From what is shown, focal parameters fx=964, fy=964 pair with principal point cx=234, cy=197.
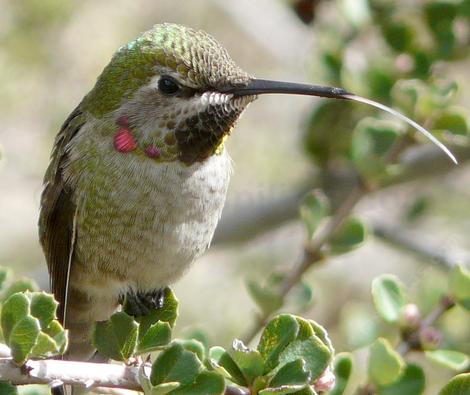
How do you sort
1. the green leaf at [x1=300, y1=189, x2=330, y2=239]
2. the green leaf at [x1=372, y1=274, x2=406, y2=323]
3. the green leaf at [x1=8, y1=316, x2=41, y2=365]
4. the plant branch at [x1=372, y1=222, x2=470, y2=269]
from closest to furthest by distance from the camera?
1. the green leaf at [x1=8, y1=316, x2=41, y2=365]
2. the green leaf at [x1=372, y1=274, x2=406, y2=323]
3. the green leaf at [x1=300, y1=189, x2=330, y2=239]
4. the plant branch at [x1=372, y1=222, x2=470, y2=269]

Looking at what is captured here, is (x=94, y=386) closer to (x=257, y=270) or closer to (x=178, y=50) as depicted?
(x=178, y=50)

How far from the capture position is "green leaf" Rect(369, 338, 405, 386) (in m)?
2.20

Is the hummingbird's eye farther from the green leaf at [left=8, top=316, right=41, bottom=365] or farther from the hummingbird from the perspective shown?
the green leaf at [left=8, top=316, right=41, bottom=365]

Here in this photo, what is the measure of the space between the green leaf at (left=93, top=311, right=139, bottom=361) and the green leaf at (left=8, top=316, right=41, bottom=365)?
1.06 ft

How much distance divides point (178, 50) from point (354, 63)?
1308mm

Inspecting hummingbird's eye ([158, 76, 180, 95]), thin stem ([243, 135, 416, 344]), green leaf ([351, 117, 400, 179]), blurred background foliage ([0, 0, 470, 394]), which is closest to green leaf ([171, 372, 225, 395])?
blurred background foliage ([0, 0, 470, 394])

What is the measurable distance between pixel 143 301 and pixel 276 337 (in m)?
0.72

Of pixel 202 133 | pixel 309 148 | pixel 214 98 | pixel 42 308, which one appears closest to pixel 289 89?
pixel 214 98

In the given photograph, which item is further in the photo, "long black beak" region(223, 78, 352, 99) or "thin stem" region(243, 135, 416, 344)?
"thin stem" region(243, 135, 416, 344)

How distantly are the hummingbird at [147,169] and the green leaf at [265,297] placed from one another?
0.83 ft

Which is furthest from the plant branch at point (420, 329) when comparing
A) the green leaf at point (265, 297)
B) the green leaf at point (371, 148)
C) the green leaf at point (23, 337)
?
the green leaf at point (23, 337)

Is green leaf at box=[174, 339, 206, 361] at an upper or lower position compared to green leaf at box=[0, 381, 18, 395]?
upper

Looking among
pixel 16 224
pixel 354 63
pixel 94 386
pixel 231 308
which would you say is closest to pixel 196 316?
pixel 231 308

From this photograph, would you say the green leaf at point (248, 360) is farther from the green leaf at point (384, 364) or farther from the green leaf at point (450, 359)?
the green leaf at point (450, 359)
